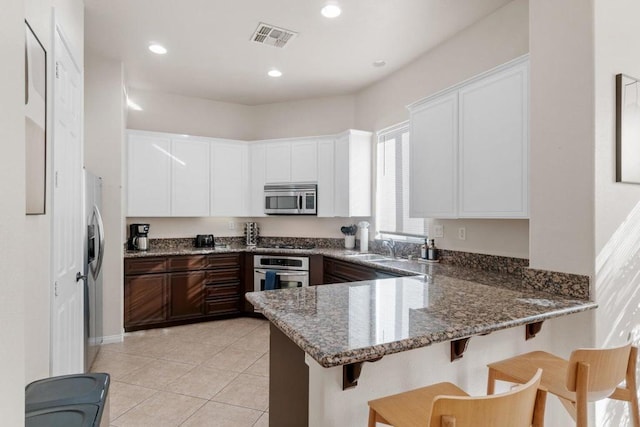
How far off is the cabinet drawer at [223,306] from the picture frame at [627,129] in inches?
162

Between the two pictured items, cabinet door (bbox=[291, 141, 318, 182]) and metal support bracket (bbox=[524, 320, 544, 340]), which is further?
cabinet door (bbox=[291, 141, 318, 182])

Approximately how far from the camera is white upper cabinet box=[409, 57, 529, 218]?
88.7 inches

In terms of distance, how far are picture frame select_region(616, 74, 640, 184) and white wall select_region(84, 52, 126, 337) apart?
13.8 ft

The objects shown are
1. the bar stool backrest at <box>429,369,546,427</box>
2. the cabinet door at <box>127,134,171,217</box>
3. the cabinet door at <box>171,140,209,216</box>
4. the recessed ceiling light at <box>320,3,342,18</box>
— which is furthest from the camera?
the cabinet door at <box>171,140,209,216</box>

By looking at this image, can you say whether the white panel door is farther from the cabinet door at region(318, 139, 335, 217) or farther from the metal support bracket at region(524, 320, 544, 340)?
the cabinet door at region(318, 139, 335, 217)

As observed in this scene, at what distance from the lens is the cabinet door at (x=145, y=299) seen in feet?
13.0

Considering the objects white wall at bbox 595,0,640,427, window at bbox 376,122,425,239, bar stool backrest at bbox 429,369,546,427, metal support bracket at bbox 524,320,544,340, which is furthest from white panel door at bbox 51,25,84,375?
window at bbox 376,122,425,239

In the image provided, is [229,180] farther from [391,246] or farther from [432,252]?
[432,252]

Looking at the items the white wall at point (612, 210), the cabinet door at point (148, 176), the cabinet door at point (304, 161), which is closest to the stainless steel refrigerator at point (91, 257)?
the cabinet door at point (148, 176)

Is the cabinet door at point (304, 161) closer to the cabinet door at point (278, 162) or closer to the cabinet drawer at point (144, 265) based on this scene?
the cabinet door at point (278, 162)

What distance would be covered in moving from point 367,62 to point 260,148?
6.43 feet

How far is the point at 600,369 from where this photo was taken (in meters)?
1.34

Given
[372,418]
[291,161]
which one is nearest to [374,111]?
[291,161]

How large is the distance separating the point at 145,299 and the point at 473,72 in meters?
4.24
